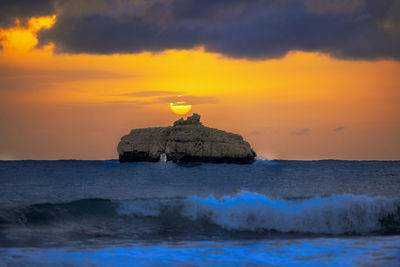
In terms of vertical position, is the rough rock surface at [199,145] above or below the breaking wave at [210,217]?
above

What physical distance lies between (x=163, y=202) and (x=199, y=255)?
707 centimetres

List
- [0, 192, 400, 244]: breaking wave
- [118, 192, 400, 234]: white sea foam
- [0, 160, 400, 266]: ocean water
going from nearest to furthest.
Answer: [0, 160, 400, 266]: ocean water, [0, 192, 400, 244]: breaking wave, [118, 192, 400, 234]: white sea foam

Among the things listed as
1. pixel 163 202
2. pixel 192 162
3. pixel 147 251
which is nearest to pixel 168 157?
pixel 192 162

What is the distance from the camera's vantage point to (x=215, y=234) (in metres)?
14.0

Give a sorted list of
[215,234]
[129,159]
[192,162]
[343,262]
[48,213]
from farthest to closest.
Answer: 1. [129,159]
2. [192,162]
3. [48,213]
4. [215,234]
5. [343,262]

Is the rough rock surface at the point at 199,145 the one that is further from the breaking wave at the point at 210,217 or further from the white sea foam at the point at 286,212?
the white sea foam at the point at 286,212

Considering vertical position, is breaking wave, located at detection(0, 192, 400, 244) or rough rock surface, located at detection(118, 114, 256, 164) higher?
rough rock surface, located at detection(118, 114, 256, 164)

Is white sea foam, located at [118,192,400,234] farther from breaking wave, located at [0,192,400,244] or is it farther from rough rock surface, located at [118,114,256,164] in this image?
rough rock surface, located at [118,114,256,164]

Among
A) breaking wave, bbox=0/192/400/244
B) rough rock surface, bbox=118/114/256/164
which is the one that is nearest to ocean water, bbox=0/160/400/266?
breaking wave, bbox=0/192/400/244

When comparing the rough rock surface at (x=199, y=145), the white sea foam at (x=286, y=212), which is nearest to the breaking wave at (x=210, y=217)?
the white sea foam at (x=286, y=212)

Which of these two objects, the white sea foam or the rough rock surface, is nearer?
the white sea foam

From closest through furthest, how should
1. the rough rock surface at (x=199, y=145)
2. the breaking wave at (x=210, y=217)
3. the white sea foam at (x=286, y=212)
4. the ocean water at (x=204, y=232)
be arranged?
the ocean water at (x=204, y=232)
the breaking wave at (x=210, y=217)
the white sea foam at (x=286, y=212)
the rough rock surface at (x=199, y=145)

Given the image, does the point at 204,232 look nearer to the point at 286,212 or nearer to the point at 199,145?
the point at 286,212

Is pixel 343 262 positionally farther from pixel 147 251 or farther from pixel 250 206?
pixel 250 206
